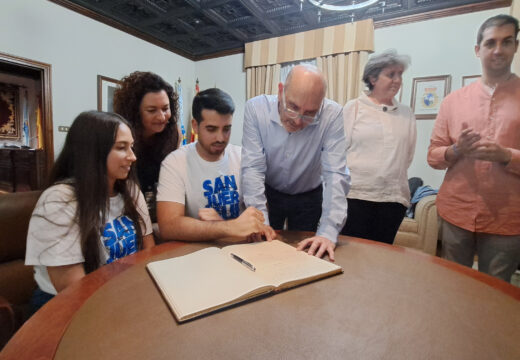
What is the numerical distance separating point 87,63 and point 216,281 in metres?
4.37

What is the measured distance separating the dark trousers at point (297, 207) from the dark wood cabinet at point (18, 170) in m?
4.13

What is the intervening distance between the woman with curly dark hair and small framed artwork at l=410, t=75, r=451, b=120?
338 cm

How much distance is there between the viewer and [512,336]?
56 cm

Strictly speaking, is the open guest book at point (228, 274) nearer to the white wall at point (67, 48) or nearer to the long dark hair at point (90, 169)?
the long dark hair at point (90, 169)

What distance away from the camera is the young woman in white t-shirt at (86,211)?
954 millimetres

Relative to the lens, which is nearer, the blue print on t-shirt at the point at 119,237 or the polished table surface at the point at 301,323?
the polished table surface at the point at 301,323

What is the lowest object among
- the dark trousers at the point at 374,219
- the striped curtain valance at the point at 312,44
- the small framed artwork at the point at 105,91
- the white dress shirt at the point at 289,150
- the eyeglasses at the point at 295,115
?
the dark trousers at the point at 374,219

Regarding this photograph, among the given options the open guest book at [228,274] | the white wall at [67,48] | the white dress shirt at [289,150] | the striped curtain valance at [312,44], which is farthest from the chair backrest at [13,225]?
the striped curtain valance at [312,44]

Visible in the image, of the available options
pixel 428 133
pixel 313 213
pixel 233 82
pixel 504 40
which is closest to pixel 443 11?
pixel 428 133

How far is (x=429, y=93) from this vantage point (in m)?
3.81

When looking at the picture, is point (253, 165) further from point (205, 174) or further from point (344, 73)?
point (344, 73)

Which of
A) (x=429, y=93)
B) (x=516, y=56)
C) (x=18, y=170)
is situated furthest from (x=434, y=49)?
(x=18, y=170)

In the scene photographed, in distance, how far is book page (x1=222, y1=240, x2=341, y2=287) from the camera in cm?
76

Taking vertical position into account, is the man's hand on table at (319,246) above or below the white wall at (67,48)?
below
